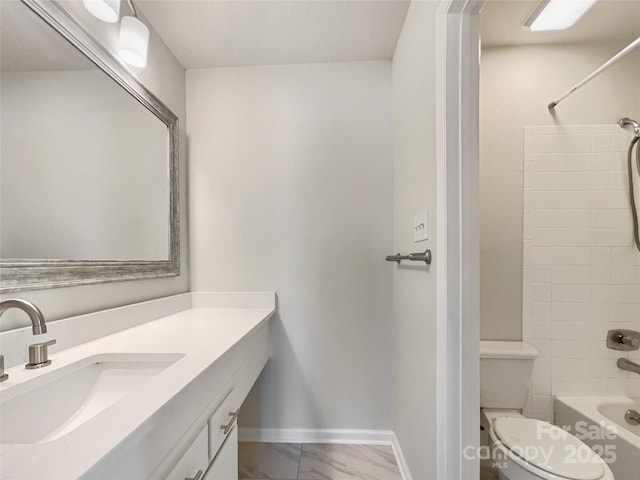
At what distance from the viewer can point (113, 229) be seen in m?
1.20

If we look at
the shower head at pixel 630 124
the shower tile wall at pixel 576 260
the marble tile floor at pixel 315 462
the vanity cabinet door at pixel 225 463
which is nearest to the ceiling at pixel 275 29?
the shower tile wall at pixel 576 260

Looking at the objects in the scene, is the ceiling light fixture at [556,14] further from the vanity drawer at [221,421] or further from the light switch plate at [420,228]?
the vanity drawer at [221,421]

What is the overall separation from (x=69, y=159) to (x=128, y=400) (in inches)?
33.8

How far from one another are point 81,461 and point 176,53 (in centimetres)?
Answer: 194

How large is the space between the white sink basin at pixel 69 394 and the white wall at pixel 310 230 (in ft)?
2.98

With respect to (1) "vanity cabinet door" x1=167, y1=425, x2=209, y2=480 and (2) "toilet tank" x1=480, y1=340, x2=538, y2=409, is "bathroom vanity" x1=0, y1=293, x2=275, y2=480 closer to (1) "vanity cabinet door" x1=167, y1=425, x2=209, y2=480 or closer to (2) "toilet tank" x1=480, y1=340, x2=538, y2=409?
(1) "vanity cabinet door" x1=167, y1=425, x2=209, y2=480

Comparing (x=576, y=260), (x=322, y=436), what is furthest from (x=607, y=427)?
(x=322, y=436)

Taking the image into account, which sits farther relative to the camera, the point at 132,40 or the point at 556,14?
the point at 556,14

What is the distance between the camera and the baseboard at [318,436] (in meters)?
1.73

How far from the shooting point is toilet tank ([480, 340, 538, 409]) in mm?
1479

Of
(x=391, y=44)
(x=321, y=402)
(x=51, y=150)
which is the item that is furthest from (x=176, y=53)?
(x=321, y=402)

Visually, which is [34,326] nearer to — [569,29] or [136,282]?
[136,282]

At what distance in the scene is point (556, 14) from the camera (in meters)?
1.44

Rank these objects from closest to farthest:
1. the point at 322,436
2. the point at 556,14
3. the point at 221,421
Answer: the point at 221,421 < the point at 556,14 < the point at 322,436
